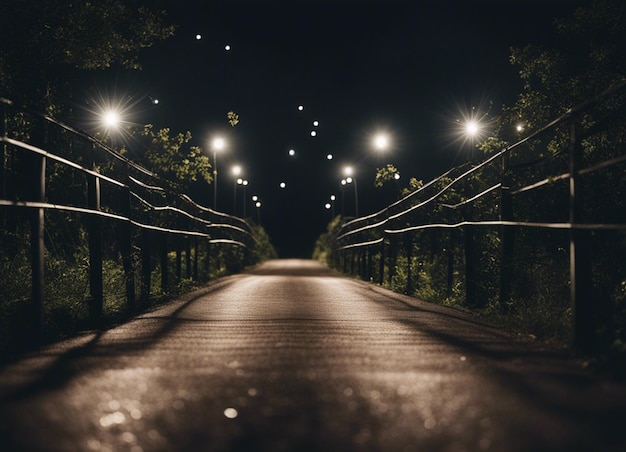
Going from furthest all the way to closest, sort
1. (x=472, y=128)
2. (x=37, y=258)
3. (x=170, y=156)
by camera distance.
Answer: (x=170, y=156) → (x=472, y=128) → (x=37, y=258)

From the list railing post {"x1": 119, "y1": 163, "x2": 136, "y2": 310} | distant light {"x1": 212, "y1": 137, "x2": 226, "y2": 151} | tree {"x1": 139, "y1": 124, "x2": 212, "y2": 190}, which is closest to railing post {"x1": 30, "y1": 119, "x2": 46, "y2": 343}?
railing post {"x1": 119, "y1": 163, "x2": 136, "y2": 310}

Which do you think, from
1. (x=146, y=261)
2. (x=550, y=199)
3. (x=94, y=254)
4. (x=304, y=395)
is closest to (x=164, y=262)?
(x=146, y=261)

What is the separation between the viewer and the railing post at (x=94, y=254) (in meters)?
7.77

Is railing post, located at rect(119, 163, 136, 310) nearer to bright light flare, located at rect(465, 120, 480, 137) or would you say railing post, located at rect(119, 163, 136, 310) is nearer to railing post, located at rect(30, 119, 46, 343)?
railing post, located at rect(30, 119, 46, 343)

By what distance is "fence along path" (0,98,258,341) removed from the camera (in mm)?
6215

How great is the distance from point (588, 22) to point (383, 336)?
870cm

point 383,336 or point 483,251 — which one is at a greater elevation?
point 483,251

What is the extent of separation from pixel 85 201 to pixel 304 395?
26.7 feet

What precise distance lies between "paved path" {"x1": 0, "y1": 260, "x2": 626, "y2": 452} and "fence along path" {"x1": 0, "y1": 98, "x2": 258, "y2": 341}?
1503 mm

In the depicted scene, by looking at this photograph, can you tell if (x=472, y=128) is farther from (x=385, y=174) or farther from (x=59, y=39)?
(x=59, y=39)

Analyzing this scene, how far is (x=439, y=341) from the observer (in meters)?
5.91

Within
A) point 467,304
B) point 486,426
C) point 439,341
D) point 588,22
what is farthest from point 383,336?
point 588,22

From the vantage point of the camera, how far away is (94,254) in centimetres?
796

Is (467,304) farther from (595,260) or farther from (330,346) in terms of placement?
(330,346)
